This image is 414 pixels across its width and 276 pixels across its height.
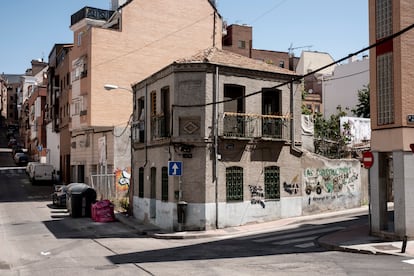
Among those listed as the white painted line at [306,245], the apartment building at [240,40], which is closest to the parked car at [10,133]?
the apartment building at [240,40]

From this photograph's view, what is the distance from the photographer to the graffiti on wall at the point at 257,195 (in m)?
21.5

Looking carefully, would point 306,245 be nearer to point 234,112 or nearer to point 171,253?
point 171,253

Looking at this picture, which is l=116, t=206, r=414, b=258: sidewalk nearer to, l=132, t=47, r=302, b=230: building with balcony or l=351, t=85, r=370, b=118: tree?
l=132, t=47, r=302, b=230: building with balcony

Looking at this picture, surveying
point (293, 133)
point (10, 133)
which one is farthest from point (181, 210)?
point (10, 133)

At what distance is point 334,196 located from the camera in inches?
970

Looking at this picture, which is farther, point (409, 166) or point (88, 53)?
point (88, 53)

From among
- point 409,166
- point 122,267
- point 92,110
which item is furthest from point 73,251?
point 92,110

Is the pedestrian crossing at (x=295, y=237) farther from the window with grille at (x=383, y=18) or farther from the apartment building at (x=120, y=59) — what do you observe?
the apartment building at (x=120, y=59)

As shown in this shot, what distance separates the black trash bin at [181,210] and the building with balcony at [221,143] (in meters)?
0.17

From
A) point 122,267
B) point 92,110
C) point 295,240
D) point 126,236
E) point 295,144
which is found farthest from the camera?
point 92,110

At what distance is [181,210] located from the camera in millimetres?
20172

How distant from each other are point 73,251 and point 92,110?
21.1 meters

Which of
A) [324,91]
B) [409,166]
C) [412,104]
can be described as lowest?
[409,166]

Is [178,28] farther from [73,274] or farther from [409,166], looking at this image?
[73,274]
